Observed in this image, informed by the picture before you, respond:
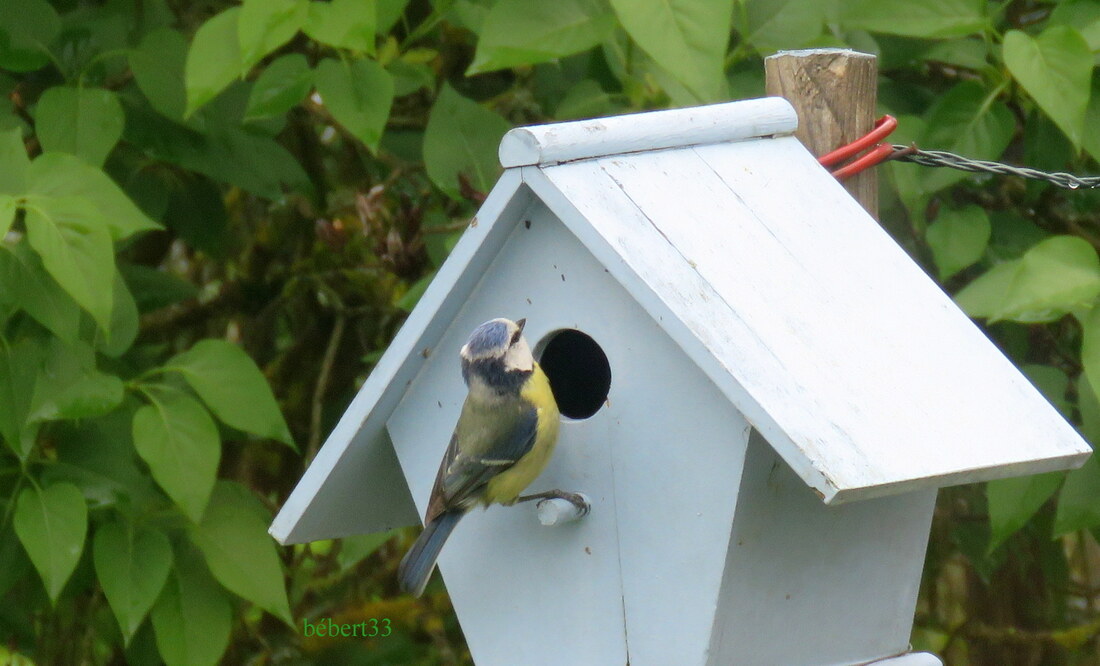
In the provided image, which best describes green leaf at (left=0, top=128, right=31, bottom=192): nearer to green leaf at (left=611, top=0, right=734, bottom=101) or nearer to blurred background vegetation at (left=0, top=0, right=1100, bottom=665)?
blurred background vegetation at (left=0, top=0, right=1100, bottom=665)

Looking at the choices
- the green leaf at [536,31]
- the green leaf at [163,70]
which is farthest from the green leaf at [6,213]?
the green leaf at [536,31]

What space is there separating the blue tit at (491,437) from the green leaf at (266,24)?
1.81ft

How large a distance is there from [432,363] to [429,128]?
666 millimetres

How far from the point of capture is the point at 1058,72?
76.3 inches

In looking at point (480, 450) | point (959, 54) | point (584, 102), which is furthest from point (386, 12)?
point (959, 54)

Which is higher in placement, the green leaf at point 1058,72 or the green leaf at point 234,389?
the green leaf at point 1058,72

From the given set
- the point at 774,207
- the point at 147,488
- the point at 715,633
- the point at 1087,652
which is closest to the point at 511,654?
the point at 715,633

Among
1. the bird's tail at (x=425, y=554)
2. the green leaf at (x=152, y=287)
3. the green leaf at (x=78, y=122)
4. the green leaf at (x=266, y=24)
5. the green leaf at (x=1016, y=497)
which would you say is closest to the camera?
the bird's tail at (x=425, y=554)

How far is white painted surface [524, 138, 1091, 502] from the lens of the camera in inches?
53.6

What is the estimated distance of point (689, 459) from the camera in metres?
1.47

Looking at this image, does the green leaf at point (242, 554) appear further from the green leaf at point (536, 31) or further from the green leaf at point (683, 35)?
the green leaf at point (683, 35)

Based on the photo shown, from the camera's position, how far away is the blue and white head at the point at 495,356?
4.96ft

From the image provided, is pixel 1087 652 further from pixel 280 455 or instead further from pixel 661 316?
pixel 661 316

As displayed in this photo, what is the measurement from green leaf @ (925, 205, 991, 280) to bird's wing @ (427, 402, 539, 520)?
96cm
